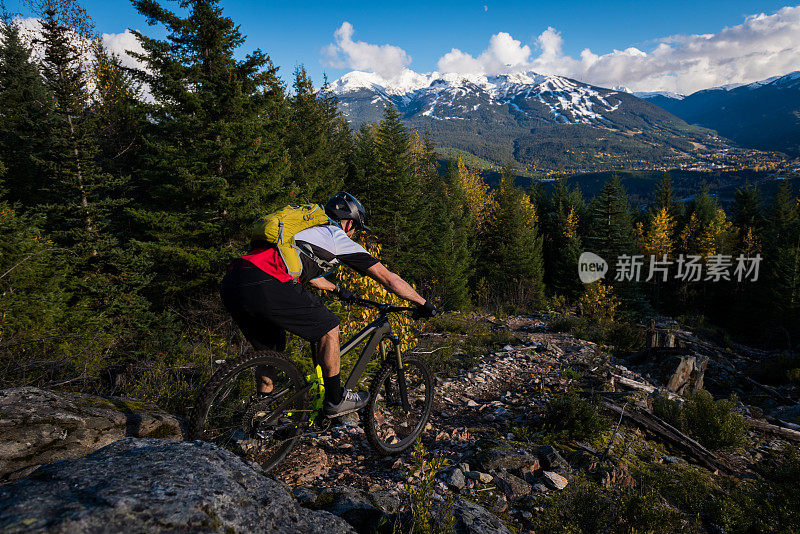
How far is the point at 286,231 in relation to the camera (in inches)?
124

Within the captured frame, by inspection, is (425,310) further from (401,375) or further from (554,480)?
(554,480)

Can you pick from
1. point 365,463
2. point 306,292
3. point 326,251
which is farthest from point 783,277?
point 306,292

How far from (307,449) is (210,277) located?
10.2 meters

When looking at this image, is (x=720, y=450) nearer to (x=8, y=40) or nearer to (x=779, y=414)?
(x=779, y=414)

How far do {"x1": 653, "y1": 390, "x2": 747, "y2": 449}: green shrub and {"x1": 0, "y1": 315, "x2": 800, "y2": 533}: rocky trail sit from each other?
0.24 meters

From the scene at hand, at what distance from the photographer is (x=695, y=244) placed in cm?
4028

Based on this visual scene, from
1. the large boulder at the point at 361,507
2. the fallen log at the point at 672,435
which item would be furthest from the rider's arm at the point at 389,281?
the fallen log at the point at 672,435

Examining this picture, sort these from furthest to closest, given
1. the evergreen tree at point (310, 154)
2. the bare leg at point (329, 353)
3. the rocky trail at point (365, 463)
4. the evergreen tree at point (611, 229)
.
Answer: the evergreen tree at point (611, 229) → the evergreen tree at point (310, 154) → the bare leg at point (329, 353) → the rocky trail at point (365, 463)

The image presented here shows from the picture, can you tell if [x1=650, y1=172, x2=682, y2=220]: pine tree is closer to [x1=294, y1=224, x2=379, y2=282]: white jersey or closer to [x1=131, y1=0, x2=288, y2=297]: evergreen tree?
[x1=131, y1=0, x2=288, y2=297]: evergreen tree

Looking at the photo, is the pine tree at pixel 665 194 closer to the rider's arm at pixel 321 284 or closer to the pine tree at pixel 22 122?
the rider's arm at pixel 321 284

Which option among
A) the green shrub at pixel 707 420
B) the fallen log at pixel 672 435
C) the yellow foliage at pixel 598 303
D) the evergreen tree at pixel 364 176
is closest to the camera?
the fallen log at pixel 672 435

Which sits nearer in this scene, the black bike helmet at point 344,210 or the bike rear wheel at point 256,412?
the bike rear wheel at point 256,412

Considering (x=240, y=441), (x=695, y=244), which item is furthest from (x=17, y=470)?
(x=695, y=244)

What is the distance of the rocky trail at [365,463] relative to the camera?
1532 millimetres
